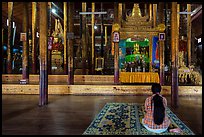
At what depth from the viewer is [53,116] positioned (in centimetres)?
526

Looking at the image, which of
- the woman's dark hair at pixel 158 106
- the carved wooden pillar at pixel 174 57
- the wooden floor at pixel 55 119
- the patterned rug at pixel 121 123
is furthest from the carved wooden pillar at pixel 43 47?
the woman's dark hair at pixel 158 106

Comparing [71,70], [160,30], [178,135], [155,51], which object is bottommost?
[178,135]

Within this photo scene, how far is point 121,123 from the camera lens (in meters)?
4.62

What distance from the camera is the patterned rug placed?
13.2 feet

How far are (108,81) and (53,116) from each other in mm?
6056

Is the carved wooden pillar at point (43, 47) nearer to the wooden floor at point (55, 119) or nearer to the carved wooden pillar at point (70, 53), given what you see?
the wooden floor at point (55, 119)

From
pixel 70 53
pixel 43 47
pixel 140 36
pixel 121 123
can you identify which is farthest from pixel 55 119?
pixel 140 36

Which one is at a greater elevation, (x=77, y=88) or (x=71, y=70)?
(x=71, y=70)

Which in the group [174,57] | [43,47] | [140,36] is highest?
[140,36]

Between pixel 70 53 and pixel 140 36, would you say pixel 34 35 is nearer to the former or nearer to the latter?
pixel 70 53

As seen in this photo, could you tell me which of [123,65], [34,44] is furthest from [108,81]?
[34,44]

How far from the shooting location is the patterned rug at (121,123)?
4.01 m

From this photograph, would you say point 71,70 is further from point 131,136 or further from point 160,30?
point 131,136

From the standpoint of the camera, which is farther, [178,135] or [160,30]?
[160,30]
